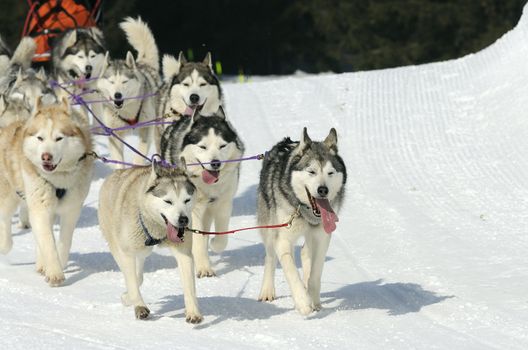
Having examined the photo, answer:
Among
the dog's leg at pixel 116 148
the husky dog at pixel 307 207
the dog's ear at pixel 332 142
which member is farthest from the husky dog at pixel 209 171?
the dog's leg at pixel 116 148

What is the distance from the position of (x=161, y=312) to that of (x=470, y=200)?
10.6 ft

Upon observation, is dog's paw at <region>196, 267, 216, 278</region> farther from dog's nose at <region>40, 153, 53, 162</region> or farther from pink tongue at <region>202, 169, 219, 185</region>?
dog's nose at <region>40, 153, 53, 162</region>

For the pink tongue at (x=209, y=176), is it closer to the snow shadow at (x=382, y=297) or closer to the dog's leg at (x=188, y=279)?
the snow shadow at (x=382, y=297)

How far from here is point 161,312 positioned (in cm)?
569

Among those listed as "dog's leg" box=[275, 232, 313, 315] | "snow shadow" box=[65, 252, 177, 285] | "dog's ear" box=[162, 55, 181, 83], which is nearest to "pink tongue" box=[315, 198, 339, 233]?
"dog's leg" box=[275, 232, 313, 315]

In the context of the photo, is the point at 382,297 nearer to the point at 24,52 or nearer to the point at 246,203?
the point at 246,203

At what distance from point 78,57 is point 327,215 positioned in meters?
5.45

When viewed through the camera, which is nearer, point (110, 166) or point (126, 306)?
point (126, 306)

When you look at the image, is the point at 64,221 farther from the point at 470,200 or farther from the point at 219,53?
the point at 219,53

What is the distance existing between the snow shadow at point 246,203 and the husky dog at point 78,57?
2.20 metres

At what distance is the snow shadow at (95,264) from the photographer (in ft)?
21.8

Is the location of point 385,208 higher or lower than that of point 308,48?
lower

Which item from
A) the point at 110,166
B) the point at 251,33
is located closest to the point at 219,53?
the point at 251,33

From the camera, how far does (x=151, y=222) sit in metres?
5.37
